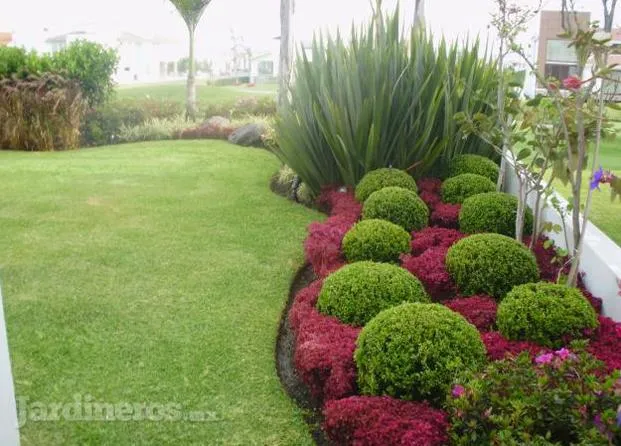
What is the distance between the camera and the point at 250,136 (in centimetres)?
Result: 1045

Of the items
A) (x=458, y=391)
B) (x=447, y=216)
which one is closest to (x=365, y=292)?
(x=458, y=391)

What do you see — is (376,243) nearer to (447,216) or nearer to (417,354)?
(447,216)

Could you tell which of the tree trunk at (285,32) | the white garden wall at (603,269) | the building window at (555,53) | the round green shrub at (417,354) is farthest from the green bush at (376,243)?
the tree trunk at (285,32)

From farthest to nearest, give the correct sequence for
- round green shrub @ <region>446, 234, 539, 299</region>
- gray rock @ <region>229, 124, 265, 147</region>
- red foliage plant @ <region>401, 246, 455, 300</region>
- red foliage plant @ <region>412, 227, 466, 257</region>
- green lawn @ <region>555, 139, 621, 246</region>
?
gray rock @ <region>229, 124, 265, 147</region> → green lawn @ <region>555, 139, 621, 246</region> → red foliage plant @ <region>412, 227, 466, 257</region> → red foliage plant @ <region>401, 246, 455, 300</region> → round green shrub @ <region>446, 234, 539, 299</region>

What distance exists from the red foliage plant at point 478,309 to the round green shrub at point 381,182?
6.12ft

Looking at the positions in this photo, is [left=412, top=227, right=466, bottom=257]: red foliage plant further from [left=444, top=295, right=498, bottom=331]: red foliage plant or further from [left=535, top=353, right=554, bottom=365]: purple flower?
[left=535, top=353, right=554, bottom=365]: purple flower

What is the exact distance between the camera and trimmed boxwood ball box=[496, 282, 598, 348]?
286cm

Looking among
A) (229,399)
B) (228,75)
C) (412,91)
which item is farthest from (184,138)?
(229,399)

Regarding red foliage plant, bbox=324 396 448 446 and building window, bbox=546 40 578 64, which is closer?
red foliage plant, bbox=324 396 448 446

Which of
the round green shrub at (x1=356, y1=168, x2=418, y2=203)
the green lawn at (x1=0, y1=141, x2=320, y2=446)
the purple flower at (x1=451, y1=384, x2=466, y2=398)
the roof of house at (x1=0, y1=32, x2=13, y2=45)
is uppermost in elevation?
the roof of house at (x1=0, y1=32, x2=13, y2=45)

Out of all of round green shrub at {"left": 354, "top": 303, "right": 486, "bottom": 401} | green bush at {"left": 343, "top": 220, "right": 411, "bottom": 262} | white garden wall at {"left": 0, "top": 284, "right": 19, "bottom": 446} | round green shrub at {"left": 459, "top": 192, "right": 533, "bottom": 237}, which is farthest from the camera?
round green shrub at {"left": 459, "top": 192, "right": 533, "bottom": 237}

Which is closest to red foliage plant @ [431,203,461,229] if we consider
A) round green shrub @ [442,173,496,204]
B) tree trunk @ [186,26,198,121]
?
round green shrub @ [442,173,496,204]

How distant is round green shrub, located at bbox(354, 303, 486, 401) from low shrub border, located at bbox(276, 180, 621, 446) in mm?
80

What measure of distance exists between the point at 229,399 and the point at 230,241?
2409mm
